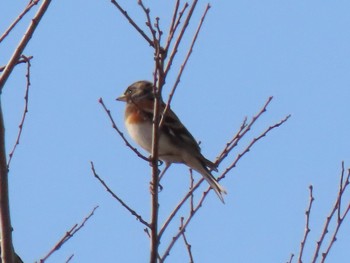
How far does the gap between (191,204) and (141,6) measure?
1208 millimetres

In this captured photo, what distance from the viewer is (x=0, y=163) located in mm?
2971

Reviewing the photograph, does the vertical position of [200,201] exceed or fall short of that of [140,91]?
it falls short

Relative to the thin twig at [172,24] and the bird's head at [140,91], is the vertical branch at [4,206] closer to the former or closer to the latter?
the thin twig at [172,24]

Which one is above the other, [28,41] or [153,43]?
[153,43]

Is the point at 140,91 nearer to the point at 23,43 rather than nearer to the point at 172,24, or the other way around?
the point at 172,24

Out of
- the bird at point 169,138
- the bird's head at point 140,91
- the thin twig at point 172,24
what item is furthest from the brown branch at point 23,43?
the bird's head at point 140,91

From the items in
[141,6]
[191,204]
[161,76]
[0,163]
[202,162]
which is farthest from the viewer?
[202,162]

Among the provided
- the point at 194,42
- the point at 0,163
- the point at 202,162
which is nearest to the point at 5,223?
the point at 0,163

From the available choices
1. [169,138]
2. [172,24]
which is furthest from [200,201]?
[169,138]

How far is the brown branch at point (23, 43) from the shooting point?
10.0ft

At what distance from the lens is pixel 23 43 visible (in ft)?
10.1

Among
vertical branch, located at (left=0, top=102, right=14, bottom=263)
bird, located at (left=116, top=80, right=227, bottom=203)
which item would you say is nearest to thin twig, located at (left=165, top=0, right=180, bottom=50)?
vertical branch, located at (left=0, top=102, right=14, bottom=263)

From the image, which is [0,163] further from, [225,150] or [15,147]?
[225,150]

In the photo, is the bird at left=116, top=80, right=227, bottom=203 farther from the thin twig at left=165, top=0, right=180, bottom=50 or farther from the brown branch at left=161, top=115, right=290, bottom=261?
the thin twig at left=165, top=0, right=180, bottom=50
